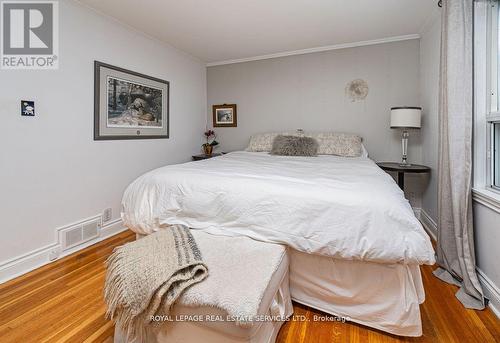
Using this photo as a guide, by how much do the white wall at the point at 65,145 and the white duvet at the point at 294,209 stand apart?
83 centimetres

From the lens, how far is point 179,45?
3568mm

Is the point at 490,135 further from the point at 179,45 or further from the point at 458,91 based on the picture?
the point at 179,45

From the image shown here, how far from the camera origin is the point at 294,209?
1.47 metres

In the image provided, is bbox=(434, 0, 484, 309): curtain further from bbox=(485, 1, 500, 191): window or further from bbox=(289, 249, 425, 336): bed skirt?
bbox=(289, 249, 425, 336): bed skirt

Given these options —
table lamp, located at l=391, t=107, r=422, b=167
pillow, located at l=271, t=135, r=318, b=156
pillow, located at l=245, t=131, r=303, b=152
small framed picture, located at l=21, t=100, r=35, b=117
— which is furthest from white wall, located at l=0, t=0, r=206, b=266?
table lamp, located at l=391, t=107, r=422, b=167

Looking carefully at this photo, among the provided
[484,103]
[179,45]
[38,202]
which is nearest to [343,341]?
[484,103]

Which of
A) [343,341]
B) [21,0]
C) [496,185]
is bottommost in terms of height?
[343,341]

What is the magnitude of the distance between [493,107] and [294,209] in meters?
1.49

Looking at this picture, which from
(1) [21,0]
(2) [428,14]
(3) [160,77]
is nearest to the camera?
(1) [21,0]

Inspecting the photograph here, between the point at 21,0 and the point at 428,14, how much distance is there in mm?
3651

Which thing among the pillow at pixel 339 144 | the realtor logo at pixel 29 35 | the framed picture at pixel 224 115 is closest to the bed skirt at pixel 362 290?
the pillow at pixel 339 144

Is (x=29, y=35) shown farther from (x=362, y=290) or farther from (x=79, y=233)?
(x=362, y=290)

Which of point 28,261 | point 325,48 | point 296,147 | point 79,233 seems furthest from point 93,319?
point 325,48

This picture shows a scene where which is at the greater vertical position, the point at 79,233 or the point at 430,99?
the point at 430,99
